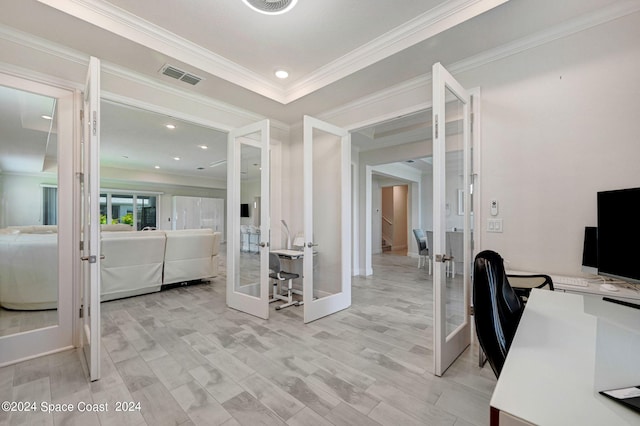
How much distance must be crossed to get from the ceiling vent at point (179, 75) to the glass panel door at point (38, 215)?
0.85 m

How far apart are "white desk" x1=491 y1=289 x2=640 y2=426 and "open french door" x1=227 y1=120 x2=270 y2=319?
2.68 metres

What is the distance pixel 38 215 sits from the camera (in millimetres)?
2453

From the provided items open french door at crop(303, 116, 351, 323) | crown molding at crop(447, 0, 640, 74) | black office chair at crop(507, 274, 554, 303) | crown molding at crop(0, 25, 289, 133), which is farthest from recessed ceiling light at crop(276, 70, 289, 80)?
black office chair at crop(507, 274, 554, 303)

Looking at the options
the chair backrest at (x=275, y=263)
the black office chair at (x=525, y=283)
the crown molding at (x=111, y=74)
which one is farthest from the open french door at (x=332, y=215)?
the black office chair at (x=525, y=283)

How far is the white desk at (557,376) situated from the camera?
609mm

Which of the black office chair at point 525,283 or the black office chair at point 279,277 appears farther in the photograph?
the black office chair at point 279,277

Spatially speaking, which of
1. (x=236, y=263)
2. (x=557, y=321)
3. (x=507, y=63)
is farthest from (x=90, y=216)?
(x=507, y=63)

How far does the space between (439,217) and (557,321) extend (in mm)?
962

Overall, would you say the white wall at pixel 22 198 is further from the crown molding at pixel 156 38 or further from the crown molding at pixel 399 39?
the crown molding at pixel 399 39

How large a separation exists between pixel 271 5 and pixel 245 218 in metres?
2.32

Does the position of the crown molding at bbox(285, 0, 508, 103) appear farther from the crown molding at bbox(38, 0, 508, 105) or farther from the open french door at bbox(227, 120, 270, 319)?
the open french door at bbox(227, 120, 270, 319)

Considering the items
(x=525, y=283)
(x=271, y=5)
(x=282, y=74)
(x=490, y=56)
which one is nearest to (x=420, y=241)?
(x=525, y=283)

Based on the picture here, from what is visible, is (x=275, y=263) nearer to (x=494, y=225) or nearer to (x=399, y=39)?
(x=494, y=225)

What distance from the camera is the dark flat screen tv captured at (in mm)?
1596
